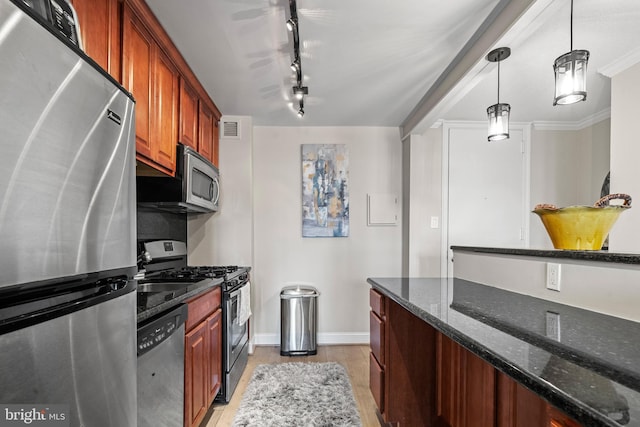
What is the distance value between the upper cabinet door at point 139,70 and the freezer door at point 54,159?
36.7 inches

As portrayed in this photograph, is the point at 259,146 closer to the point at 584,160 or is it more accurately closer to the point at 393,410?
the point at 393,410

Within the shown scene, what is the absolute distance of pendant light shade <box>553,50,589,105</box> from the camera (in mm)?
1504

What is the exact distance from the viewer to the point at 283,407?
220 cm

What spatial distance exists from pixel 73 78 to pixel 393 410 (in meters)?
2.10

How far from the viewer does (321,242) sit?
3.60 meters

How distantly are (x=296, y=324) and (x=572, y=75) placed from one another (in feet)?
9.39

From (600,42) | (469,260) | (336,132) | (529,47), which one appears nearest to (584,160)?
(600,42)

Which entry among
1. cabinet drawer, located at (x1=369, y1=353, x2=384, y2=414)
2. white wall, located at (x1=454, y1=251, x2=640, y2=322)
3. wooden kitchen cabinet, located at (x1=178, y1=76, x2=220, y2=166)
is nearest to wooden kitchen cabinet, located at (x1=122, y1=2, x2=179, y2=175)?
wooden kitchen cabinet, located at (x1=178, y1=76, x2=220, y2=166)

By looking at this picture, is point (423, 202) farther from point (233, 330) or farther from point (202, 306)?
point (202, 306)

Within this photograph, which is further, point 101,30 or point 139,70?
point 139,70

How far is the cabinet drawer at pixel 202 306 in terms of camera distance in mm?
1707

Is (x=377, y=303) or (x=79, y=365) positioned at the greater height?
(x=79, y=365)

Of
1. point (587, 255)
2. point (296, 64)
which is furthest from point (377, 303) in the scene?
point (296, 64)

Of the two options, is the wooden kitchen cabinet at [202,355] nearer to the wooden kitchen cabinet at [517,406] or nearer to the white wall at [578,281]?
the wooden kitchen cabinet at [517,406]
